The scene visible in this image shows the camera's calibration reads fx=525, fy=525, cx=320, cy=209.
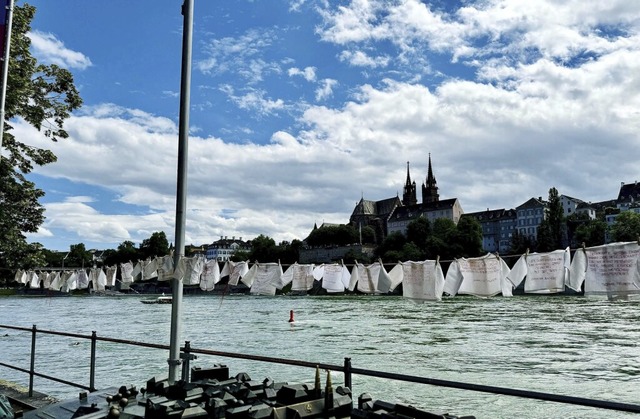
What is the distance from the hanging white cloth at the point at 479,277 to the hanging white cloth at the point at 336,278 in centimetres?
285

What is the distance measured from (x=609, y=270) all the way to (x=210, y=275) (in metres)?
8.85

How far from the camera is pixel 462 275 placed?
968 cm

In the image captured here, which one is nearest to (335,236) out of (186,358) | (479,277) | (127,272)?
(127,272)

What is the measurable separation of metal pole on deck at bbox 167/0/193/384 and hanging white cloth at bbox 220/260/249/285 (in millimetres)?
7183

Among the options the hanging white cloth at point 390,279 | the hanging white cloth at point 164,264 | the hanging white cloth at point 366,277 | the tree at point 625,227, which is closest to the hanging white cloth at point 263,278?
the hanging white cloth at point 164,264

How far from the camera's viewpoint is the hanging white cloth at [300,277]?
12.9 m

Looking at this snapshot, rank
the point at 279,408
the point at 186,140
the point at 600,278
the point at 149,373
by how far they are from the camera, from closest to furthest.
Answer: the point at 279,408 → the point at 186,140 → the point at 600,278 → the point at 149,373

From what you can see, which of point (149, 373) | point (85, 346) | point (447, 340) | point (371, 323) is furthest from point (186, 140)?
point (371, 323)

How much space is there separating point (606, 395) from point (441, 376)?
576cm

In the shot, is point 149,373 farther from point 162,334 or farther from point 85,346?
point 162,334

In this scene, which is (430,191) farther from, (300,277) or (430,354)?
(300,277)

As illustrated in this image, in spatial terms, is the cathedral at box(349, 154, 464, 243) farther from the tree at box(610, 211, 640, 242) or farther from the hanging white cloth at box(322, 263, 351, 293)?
the hanging white cloth at box(322, 263, 351, 293)

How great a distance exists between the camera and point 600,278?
745cm

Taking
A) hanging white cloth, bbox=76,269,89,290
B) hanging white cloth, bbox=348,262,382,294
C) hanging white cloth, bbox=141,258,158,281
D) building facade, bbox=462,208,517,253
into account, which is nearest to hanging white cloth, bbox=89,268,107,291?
hanging white cloth, bbox=76,269,89,290
